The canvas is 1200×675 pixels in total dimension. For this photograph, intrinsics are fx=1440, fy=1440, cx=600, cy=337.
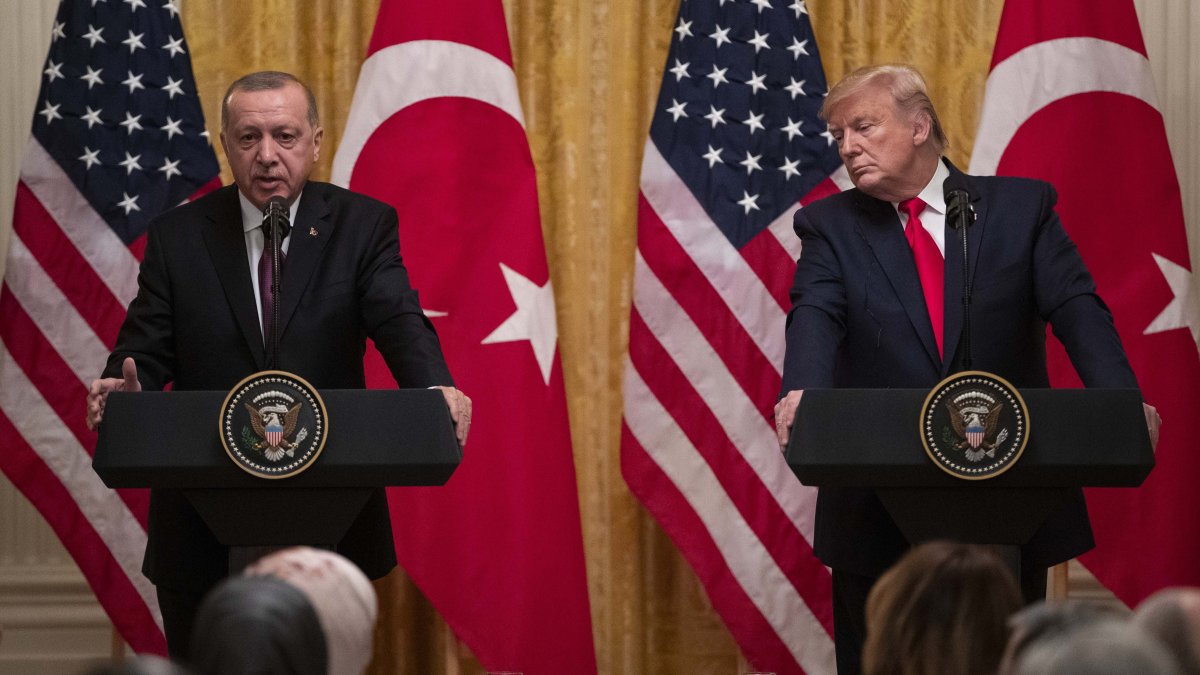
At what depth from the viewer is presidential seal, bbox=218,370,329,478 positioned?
2.70m

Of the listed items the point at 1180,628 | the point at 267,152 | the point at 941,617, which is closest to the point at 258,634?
the point at 941,617

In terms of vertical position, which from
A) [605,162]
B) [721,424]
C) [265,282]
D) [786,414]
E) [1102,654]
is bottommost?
[721,424]

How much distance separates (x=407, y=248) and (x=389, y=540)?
4.33 feet

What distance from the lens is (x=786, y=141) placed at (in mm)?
4766

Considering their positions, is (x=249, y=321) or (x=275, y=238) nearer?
(x=275, y=238)

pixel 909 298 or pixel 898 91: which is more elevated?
pixel 898 91

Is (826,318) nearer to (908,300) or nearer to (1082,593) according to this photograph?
(908,300)

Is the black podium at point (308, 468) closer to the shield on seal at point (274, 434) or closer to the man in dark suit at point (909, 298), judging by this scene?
the shield on seal at point (274, 434)

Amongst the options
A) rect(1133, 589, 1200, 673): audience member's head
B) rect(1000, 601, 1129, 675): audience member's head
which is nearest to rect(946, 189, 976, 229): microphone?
rect(1000, 601, 1129, 675): audience member's head

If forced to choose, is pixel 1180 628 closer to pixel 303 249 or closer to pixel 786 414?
pixel 786 414

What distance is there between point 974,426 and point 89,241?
9.97 ft

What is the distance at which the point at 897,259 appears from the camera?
340 cm

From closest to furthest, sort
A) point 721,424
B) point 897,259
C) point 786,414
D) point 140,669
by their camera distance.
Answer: point 140,669
point 786,414
point 897,259
point 721,424

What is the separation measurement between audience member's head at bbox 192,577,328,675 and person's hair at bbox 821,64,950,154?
8.28 ft
